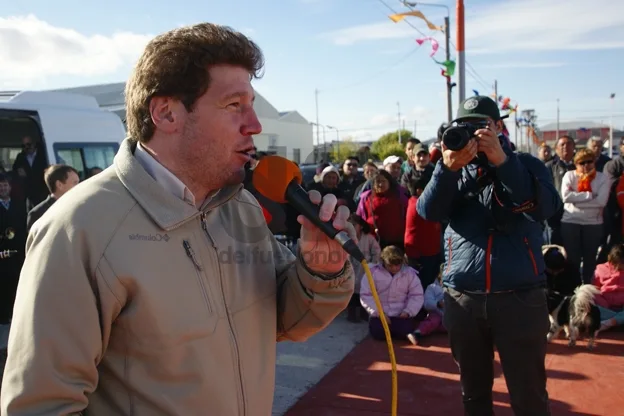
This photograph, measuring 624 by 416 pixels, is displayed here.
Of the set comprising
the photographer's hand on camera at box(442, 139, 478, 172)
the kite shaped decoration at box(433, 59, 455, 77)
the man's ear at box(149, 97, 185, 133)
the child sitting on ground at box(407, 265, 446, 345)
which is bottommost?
the child sitting on ground at box(407, 265, 446, 345)

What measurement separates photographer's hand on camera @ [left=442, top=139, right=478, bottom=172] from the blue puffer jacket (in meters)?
0.06

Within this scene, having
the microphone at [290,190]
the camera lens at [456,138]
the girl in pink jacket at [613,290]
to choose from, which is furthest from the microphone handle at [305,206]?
the girl in pink jacket at [613,290]

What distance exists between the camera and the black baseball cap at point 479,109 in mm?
2758

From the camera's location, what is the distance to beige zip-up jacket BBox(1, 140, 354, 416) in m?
1.18

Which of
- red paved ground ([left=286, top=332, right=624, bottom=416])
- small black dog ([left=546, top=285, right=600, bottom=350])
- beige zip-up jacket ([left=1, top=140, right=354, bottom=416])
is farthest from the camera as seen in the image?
small black dog ([left=546, top=285, right=600, bottom=350])

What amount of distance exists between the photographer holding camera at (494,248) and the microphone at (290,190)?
122 cm

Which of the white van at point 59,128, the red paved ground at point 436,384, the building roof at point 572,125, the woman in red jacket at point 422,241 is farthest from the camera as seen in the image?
the building roof at point 572,125

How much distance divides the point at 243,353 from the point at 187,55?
2.56ft

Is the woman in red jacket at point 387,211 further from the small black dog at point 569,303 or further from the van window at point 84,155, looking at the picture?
the van window at point 84,155

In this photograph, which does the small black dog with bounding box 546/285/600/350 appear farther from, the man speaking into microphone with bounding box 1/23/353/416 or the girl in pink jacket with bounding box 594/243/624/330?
the man speaking into microphone with bounding box 1/23/353/416

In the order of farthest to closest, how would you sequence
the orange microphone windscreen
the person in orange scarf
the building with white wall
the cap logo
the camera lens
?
the building with white wall → the person in orange scarf → the cap logo → the camera lens → the orange microphone windscreen

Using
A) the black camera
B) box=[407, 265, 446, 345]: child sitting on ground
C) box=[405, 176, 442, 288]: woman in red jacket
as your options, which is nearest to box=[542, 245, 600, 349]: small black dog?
box=[407, 265, 446, 345]: child sitting on ground

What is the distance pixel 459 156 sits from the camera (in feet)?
8.59

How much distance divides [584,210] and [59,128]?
6627 mm
